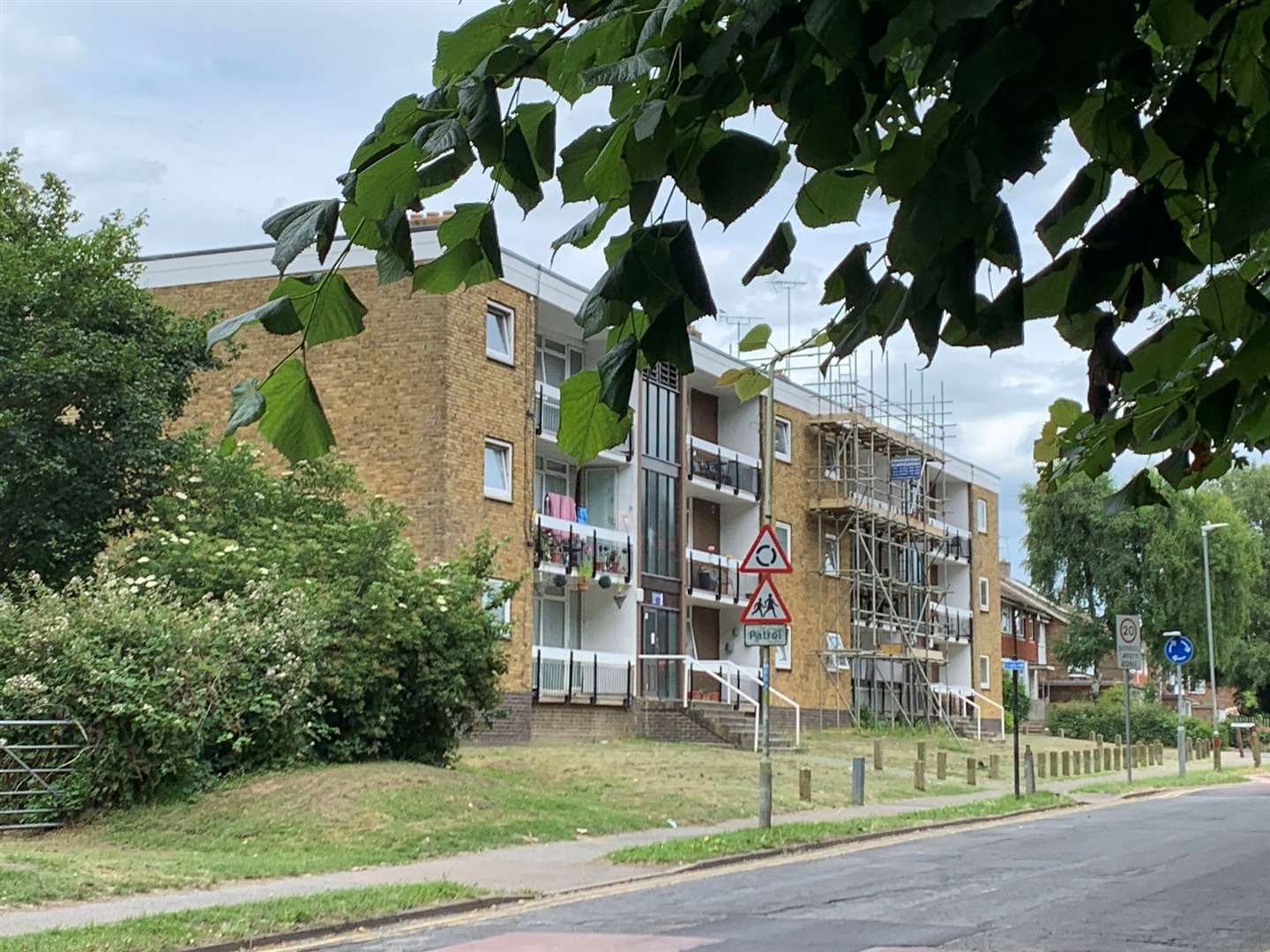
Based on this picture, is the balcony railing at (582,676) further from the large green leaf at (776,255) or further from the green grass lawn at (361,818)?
the large green leaf at (776,255)

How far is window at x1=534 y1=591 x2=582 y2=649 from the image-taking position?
33625 millimetres

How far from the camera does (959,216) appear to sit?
8.25ft

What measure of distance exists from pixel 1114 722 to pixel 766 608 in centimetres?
4461

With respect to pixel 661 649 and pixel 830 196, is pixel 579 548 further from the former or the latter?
pixel 830 196

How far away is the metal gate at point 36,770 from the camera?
15.9 meters

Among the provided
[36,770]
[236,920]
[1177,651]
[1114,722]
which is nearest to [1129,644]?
[1177,651]

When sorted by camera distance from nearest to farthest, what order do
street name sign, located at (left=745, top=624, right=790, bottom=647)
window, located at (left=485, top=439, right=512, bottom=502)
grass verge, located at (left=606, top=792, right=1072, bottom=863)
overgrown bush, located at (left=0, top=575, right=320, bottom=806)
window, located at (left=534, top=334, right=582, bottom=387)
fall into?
grass verge, located at (left=606, top=792, right=1072, bottom=863)
overgrown bush, located at (left=0, top=575, right=320, bottom=806)
street name sign, located at (left=745, top=624, right=790, bottom=647)
window, located at (left=485, top=439, right=512, bottom=502)
window, located at (left=534, top=334, right=582, bottom=387)

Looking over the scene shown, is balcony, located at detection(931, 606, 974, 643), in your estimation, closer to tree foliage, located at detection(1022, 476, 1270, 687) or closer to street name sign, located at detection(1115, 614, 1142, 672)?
tree foliage, located at detection(1022, 476, 1270, 687)

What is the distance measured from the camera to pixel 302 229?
8.71 feet

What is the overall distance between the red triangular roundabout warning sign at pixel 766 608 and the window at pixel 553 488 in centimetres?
1552

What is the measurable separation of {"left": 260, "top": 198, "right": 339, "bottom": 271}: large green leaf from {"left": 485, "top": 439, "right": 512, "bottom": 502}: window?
27573mm

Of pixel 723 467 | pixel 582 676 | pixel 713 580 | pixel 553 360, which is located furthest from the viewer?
pixel 723 467

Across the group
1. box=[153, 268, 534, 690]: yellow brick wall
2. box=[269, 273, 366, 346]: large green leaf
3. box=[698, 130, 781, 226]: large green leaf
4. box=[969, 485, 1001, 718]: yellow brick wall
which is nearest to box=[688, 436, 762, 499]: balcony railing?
box=[153, 268, 534, 690]: yellow brick wall

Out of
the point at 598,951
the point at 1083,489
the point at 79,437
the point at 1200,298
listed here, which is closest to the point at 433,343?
the point at 79,437
